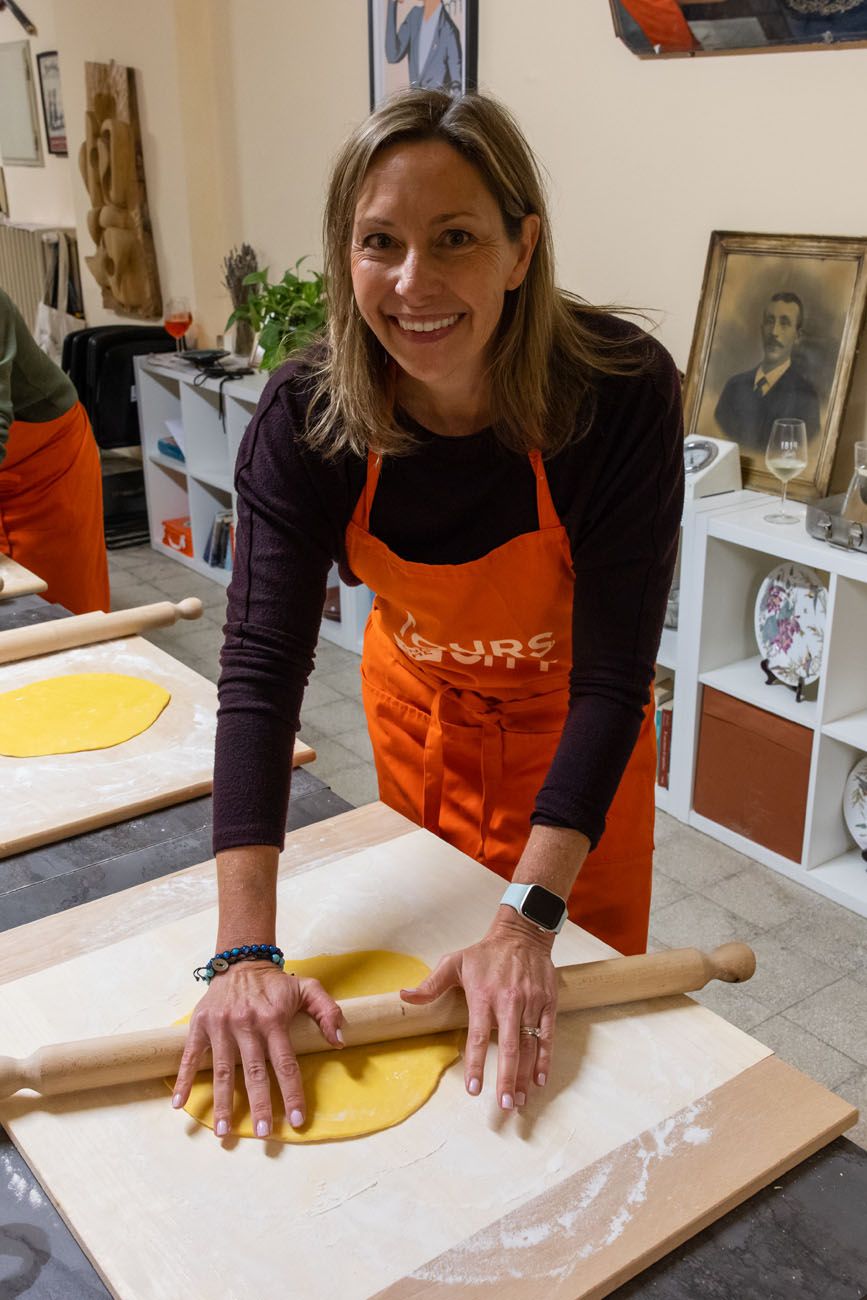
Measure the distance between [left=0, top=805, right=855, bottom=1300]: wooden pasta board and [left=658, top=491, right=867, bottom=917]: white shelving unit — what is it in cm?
153

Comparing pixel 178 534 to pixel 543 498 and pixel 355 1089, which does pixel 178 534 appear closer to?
pixel 543 498

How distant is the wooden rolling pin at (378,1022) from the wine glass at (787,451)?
5.70ft

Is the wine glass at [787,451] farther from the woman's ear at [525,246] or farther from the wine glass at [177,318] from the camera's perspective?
the wine glass at [177,318]

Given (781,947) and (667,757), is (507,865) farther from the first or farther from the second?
(667,757)

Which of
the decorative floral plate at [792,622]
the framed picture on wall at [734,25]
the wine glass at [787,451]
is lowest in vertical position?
the decorative floral plate at [792,622]

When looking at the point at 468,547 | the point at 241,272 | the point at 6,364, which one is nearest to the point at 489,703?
the point at 468,547

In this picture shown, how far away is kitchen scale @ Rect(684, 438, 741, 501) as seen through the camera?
276 cm

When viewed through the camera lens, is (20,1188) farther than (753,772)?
No

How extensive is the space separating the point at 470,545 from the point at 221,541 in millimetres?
3510

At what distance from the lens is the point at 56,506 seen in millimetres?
2914

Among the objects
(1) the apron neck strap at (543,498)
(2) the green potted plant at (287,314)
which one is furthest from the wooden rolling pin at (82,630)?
(2) the green potted plant at (287,314)

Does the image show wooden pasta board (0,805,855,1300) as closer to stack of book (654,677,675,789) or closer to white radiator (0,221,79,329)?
stack of book (654,677,675,789)

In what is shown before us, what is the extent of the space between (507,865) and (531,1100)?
20.7 inches

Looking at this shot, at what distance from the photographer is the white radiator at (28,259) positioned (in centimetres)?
612
